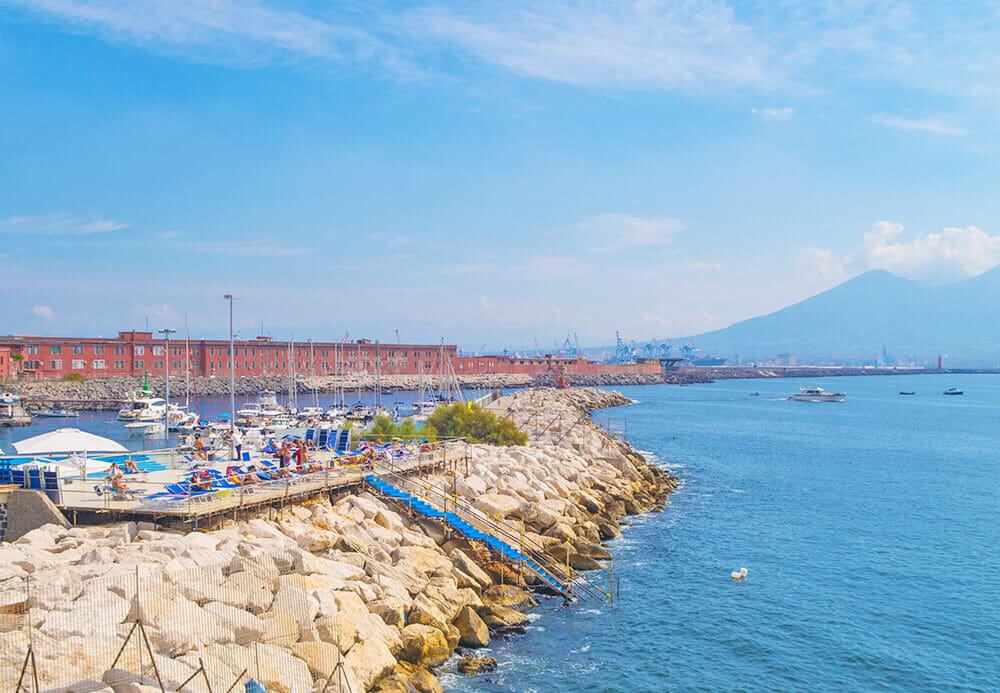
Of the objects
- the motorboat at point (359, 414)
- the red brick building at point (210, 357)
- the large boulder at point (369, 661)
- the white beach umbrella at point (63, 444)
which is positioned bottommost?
the large boulder at point (369, 661)

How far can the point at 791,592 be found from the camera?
26.9 m

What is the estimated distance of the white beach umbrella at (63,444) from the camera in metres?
26.8

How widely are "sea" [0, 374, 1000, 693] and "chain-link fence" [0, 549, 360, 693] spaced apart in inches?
160

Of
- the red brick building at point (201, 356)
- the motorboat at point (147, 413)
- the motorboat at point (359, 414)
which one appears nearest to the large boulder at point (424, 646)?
the motorboat at point (359, 414)

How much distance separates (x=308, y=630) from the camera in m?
16.6

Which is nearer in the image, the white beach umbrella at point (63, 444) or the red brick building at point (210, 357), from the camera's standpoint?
the white beach umbrella at point (63, 444)

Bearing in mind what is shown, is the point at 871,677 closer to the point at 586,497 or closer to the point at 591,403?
the point at 586,497

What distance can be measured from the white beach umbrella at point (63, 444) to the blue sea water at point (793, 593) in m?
15.4

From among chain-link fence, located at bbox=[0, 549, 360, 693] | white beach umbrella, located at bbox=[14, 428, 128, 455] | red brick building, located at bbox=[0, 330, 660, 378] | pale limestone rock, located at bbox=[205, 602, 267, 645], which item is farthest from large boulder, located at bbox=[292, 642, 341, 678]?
red brick building, located at bbox=[0, 330, 660, 378]

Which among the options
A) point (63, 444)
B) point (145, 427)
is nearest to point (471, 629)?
point (63, 444)

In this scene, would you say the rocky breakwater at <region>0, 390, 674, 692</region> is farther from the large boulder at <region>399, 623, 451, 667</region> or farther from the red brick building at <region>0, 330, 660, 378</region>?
the red brick building at <region>0, 330, 660, 378</region>

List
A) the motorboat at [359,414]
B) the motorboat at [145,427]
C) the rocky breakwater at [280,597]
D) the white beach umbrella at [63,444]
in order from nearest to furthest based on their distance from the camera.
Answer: the rocky breakwater at [280,597] < the white beach umbrella at [63,444] < the motorboat at [145,427] < the motorboat at [359,414]

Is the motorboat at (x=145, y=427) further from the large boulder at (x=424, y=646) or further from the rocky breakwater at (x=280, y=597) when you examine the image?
the large boulder at (x=424, y=646)

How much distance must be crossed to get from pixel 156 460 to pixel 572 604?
699 inches
